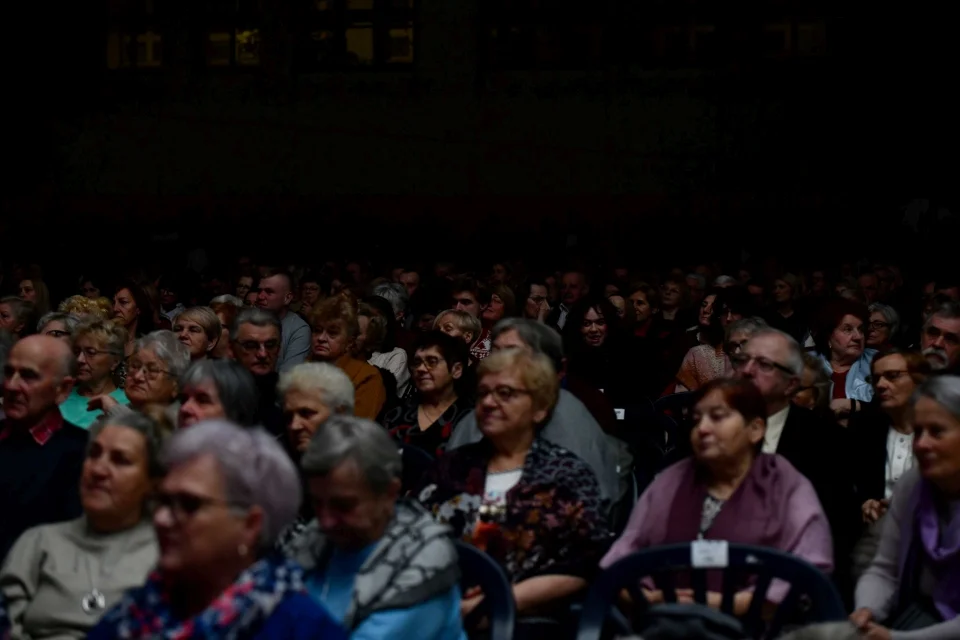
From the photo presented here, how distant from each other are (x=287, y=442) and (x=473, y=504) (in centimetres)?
103

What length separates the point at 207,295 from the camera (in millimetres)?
13227

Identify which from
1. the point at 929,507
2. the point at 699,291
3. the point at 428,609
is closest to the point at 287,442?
the point at 428,609

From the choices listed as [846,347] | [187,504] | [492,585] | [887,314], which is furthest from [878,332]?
[187,504]

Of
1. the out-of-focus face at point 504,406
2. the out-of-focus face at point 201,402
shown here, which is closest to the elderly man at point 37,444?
the out-of-focus face at point 201,402

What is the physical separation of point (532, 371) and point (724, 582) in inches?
41.9

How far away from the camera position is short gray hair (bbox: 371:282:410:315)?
10.1m

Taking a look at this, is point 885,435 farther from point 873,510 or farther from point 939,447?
point 939,447

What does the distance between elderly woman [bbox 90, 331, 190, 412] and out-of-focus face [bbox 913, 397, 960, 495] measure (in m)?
3.01

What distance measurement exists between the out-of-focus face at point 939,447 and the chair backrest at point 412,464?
5.74 feet

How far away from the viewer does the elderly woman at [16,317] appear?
8414 mm

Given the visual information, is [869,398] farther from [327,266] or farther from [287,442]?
[327,266]

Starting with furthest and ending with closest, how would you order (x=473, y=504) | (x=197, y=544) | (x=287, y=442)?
(x=287, y=442), (x=473, y=504), (x=197, y=544)

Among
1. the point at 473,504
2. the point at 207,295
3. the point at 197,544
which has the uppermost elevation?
the point at 197,544

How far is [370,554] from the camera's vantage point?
138 inches
